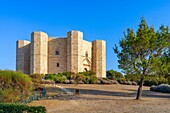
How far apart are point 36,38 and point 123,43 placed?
38.8 m

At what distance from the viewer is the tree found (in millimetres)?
14867

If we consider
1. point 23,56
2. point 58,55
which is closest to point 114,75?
point 58,55

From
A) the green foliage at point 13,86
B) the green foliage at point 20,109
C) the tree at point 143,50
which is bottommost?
the green foliage at point 20,109

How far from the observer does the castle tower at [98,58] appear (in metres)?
57.0

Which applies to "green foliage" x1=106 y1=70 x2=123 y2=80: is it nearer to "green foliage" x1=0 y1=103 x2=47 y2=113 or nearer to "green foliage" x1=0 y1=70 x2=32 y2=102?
"green foliage" x1=0 y1=70 x2=32 y2=102

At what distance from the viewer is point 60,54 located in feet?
177

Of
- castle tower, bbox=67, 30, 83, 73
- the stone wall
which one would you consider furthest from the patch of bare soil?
the stone wall

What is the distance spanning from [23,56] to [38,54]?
19.4ft

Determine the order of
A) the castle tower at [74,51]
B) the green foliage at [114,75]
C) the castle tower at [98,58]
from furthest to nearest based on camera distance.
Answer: the castle tower at [98,58]
the castle tower at [74,51]
the green foliage at [114,75]

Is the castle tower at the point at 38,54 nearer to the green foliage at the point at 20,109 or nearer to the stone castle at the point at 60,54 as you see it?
the stone castle at the point at 60,54

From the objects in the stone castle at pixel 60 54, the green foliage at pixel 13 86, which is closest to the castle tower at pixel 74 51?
the stone castle at pixel 60 54

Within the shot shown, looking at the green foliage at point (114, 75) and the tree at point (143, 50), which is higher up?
the tree at point (143, 50)

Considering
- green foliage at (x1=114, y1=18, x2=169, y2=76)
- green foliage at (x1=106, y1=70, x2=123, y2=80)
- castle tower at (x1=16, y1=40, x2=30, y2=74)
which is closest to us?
green foliage at (x1=114, y1=18, x2=169, y2=76)

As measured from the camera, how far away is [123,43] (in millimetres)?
15750
